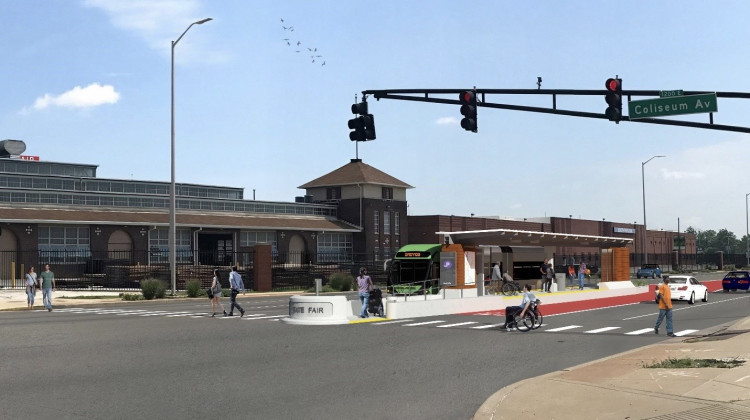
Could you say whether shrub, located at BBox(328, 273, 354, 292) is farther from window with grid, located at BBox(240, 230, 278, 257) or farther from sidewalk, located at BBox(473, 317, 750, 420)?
sidewalk, located at BBox(473, 317, 750, 420)

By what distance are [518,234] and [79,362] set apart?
2407 cm

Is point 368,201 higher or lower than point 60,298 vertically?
higher

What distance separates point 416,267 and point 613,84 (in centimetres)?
1803

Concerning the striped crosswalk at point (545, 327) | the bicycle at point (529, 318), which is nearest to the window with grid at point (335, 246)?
the striped crosswalk at point (545, 327)

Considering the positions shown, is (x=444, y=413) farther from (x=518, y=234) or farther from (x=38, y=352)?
(x=518, y=234)

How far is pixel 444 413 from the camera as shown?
11.7m

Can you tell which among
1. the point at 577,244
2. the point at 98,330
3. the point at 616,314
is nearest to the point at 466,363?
the point at 98,330

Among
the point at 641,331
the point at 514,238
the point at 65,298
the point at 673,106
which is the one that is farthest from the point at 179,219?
the point at 673,106

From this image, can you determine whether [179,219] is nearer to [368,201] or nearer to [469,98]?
[368,201]

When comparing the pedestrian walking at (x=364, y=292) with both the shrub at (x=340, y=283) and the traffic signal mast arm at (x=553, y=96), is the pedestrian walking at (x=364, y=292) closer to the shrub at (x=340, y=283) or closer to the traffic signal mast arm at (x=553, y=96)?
the traffic signal mast arm at (x=553, y=96)

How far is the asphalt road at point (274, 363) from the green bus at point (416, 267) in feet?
28.2

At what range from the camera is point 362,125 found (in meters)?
25.4

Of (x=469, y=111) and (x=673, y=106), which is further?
(x=469, y=111)

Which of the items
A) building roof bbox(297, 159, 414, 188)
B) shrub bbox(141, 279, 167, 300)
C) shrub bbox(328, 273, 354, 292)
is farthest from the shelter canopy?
building roof bbox(297, 159, 414, 188)
